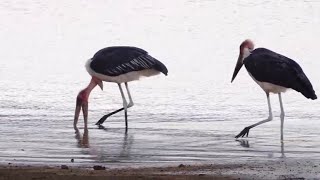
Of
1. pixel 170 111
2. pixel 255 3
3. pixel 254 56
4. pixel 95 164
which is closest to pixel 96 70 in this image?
pixel 170 111

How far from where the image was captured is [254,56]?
1217cm

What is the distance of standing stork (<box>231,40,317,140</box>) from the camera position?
11.3 m

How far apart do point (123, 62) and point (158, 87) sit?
7.61ft

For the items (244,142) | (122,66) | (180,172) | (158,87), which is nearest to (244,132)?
(244,142)

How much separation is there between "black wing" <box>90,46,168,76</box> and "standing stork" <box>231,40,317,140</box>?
1.25 meters

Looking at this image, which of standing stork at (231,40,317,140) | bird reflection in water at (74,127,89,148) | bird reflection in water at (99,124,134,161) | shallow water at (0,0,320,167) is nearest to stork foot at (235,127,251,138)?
standing stork at (231,40,317,140)

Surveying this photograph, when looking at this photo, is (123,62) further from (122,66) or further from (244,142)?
(244,142)

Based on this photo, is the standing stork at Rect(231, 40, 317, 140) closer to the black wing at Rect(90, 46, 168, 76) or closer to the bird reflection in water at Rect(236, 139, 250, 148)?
the bird reflection in water at Rect(236, 139, 250, 148)

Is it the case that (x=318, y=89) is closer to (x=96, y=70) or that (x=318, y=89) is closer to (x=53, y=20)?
(x=96, y=70)

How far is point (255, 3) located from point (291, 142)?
1849 centimetres

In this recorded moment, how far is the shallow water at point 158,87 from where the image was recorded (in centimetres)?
1005

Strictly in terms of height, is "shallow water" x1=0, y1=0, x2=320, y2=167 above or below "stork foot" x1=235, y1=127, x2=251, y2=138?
below

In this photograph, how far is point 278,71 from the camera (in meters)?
11.7

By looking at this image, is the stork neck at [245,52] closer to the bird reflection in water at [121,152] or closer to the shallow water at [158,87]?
the shallow water at [158,87]
